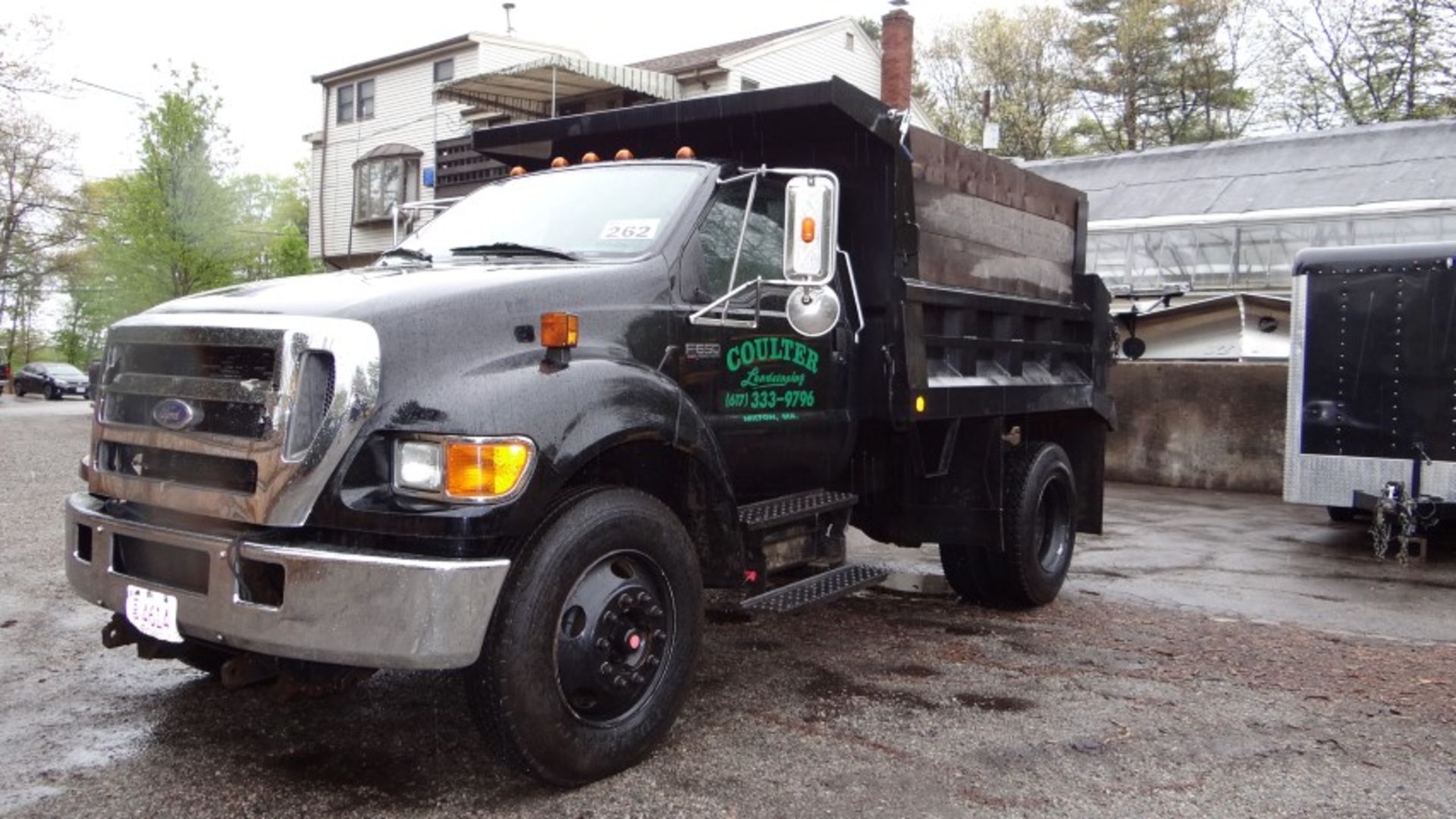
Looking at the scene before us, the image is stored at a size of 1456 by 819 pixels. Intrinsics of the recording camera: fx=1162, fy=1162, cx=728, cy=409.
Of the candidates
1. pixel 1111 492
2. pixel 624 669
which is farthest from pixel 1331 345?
pixel 624 669

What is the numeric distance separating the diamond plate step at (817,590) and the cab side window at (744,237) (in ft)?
4.15

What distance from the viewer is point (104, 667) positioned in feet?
16.8

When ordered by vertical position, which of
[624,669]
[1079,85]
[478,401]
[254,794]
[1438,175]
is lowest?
[254,794]

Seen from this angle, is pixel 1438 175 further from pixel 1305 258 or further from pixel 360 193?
pixel 360 193

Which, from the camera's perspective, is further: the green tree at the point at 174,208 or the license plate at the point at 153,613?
the green tree at the point at 174,208

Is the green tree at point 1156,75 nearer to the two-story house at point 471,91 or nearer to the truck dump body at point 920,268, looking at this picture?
the two-story house at point 471,91

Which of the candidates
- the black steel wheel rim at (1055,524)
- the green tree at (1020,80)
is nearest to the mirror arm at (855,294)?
the black steel wheel rim at (1055,524)

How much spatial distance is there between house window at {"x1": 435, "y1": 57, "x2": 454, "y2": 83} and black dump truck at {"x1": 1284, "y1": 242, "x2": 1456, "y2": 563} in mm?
24056

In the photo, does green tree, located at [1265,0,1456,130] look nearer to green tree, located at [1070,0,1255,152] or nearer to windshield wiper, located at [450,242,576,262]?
green tree, located at [1070,0,1255,152]

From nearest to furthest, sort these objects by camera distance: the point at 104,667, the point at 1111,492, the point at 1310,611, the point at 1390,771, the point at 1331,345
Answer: the point at 1390,771 → the point at 104,667 → the point at 1310,611 → the point at 1331,345 → the point at 1111,492

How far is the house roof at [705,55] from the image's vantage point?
2538 cm

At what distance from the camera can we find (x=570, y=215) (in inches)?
191

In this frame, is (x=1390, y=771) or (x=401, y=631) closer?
(x=401, y=631)

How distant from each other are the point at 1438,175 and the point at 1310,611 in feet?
47.9
